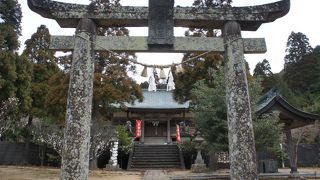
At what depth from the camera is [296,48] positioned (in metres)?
52.7

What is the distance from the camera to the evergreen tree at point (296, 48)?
51.6m

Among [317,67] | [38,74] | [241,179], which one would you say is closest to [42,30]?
[38,74]

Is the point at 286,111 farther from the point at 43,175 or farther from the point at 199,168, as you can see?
the point at 43,175

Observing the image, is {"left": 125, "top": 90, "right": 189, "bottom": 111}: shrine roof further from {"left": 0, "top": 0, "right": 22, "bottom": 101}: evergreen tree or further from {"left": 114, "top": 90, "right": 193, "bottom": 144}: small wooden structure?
{"left": 0, "top": 0, "right": 22, "bottom": 101}: evergreen tree

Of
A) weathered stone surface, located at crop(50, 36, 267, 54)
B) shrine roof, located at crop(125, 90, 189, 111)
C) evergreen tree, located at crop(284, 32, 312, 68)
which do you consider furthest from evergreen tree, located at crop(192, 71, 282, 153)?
evergreen tree, located at crop(284, 32, 312, 68)

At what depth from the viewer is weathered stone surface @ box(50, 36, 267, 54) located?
21.8 feet

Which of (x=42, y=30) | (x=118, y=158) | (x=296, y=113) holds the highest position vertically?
(x=42, y=30)

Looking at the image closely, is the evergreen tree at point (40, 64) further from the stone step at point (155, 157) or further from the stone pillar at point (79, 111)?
the stone pillar at point (79, 111)

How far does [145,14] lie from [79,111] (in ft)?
8.05

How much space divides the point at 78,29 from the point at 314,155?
2377cm

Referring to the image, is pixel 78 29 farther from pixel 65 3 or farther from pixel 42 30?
pixel 42 30

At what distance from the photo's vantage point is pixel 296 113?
53.2 feet

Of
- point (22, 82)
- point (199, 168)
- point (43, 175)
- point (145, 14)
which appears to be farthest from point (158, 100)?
point (145, 14)

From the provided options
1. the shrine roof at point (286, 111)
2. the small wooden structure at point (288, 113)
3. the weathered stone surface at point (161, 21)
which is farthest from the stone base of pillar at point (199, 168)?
the weathered stone surface at point (161, 21)
